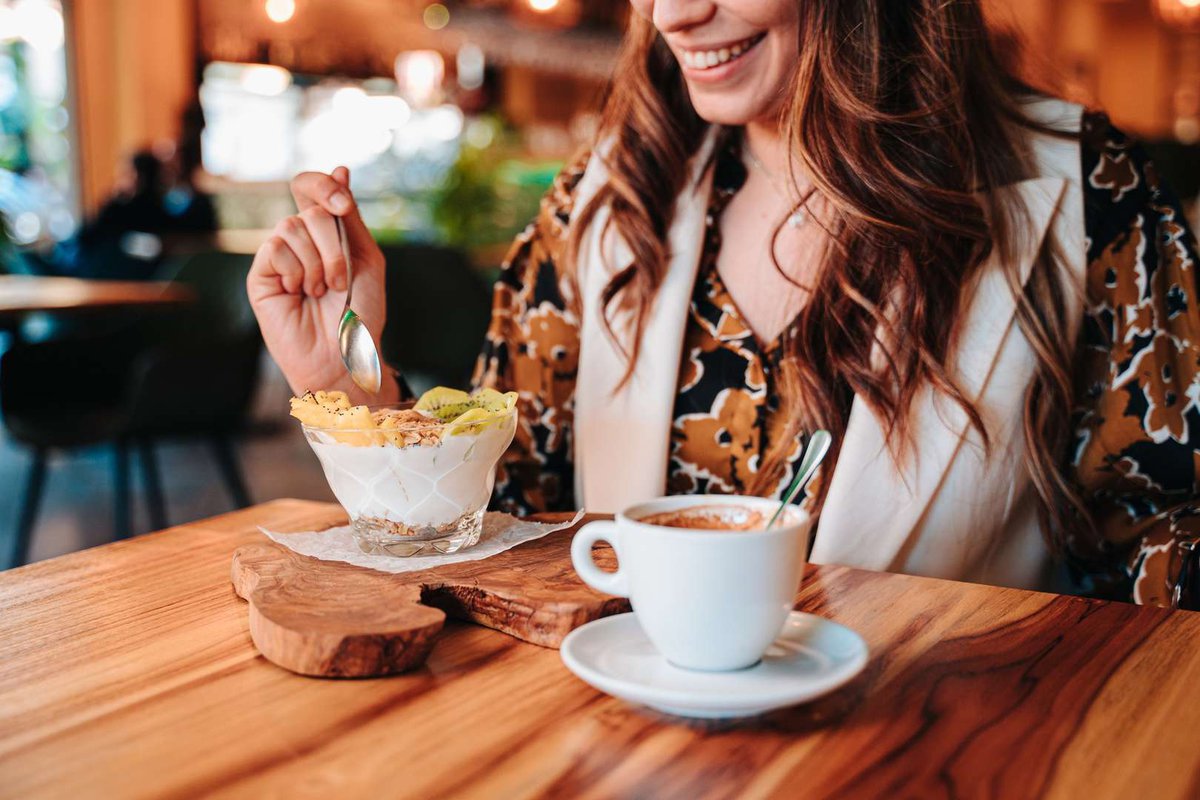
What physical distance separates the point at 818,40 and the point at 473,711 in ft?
2.74

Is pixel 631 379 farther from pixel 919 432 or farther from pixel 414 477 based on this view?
pixel 414 477

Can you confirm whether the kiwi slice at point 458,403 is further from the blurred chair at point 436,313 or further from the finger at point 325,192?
the blurred chair at point 436,313

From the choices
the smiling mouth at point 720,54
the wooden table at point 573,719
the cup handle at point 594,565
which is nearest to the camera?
the wooden table at point 573,719

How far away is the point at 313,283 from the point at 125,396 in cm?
283

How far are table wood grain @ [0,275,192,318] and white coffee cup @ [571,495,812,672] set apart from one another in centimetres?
292

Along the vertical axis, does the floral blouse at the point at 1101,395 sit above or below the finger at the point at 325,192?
below

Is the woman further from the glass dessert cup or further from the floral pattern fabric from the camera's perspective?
the glass dessert cup

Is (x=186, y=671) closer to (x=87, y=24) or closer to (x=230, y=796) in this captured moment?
(x=230, y=796)

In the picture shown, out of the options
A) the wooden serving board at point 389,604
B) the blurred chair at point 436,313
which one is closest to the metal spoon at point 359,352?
the wooden serving board at point 389,604

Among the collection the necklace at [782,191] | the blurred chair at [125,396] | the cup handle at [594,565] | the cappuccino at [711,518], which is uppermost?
the necklace at [782,191]

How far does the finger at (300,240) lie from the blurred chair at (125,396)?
2.19 m

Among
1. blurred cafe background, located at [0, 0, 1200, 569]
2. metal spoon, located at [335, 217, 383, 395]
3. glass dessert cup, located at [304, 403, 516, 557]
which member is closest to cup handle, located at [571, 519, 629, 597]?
glass dessert cup, located at [304, 403, 516, 557]

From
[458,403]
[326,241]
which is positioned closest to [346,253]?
[326,241]

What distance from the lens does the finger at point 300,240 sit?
3.74ft
